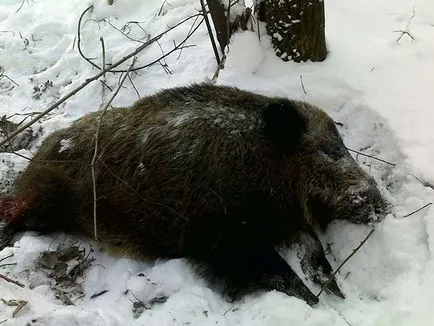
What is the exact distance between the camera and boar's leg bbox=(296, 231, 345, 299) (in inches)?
128

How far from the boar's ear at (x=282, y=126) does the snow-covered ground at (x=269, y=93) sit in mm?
684

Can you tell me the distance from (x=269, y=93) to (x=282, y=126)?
0.91 metres

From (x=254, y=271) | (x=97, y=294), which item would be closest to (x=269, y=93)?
(x=254, y=271)

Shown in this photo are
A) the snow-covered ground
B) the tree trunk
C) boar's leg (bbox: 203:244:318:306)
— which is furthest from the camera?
the tree trunk

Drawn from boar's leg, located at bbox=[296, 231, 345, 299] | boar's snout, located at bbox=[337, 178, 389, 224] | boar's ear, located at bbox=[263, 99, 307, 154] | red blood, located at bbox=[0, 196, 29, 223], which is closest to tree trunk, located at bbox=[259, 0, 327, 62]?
boar's ear, located at bbox=[263, 99, 307, 154]

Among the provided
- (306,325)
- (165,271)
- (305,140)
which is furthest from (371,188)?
(165,271)

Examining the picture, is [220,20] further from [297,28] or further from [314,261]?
[314,261]

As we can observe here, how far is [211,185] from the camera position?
11.0ft

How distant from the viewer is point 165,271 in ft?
10.7

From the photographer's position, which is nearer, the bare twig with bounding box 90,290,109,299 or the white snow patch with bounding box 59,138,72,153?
the bare twig with bounding box 90,290,109,299

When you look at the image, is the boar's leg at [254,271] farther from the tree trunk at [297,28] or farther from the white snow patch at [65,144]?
the tree trunk at [297,28]

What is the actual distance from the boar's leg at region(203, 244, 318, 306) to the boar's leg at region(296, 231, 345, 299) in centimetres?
17

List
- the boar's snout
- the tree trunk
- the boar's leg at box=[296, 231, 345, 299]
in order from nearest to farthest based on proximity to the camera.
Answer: the boar's leg at box=[296, 231, 345, 299]
the boar's snout
the tree trunk

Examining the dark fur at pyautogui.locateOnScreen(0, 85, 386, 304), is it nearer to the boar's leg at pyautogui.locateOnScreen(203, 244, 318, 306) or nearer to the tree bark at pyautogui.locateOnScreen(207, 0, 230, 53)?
the boar's leg at pyautogui.locateOnScreen(203, 244, 318, 306)
